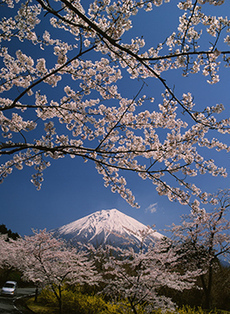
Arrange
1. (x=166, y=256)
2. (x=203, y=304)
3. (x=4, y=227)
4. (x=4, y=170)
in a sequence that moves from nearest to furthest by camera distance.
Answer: (x=4, y=170), (x=166, y=256), (x=203, y=304), (x=4, y=227)

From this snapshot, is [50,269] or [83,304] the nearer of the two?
[83,304]

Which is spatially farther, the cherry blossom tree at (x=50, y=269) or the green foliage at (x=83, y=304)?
the cherry blossom tree at (x=50, y=269)

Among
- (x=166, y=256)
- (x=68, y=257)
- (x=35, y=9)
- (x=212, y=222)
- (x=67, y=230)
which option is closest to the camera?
(x=35, y=9)

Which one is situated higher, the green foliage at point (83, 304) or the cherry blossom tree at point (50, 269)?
the cherry blossom tree at point (50, 269)

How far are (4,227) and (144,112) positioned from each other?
3514cm

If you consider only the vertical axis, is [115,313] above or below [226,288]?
below

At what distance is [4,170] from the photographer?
482 centimetres

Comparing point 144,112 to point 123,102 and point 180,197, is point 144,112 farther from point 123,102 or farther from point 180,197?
point 180,197

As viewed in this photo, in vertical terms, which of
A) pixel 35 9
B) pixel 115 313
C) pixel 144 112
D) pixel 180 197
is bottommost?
pixel 115 313

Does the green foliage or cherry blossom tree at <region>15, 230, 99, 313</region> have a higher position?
cherry blossom tree at <region>15, 230, 99, 313</region>

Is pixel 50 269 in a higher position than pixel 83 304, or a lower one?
higher

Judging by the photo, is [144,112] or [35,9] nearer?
[35,9]

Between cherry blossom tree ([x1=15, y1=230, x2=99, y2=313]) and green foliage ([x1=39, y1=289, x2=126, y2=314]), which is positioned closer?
green foliage ([x1=39, y1=289, x2=126, y2=314])

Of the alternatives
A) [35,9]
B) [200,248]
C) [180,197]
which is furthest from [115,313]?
[35,9]
